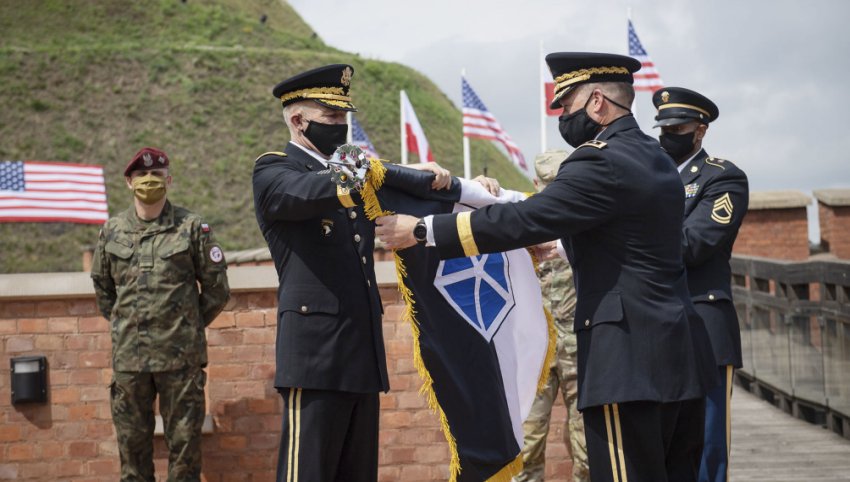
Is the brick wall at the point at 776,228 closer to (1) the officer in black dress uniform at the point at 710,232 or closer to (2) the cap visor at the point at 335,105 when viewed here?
(1) the officer in black dress uniform at the point at 710,232

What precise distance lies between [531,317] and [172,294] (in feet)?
7.90

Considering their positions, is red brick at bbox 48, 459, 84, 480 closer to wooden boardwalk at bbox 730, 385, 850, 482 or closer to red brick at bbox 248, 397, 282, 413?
red brick at bbox 248, 397, 282, 413

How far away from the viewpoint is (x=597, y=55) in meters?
4.45

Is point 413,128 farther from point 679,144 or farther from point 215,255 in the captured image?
point 679,144

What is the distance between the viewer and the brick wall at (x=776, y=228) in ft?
54.0

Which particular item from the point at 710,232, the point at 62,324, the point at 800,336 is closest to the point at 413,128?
the point at 800,336

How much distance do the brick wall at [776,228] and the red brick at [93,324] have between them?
11239 millimetres

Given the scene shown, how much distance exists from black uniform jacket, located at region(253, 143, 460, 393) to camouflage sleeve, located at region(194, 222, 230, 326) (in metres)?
1.88

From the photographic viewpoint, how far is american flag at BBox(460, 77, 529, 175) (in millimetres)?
24719

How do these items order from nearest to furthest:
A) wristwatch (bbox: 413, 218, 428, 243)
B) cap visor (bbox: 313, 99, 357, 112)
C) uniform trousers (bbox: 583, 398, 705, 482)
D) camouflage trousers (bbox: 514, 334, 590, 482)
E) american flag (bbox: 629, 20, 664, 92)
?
uniform trousers (bbox: 583, 398, 705, 482)
wristwatch (bbox: 413, 218, 428, 243)
cap visor (bbox: 313, 99, 357, 112)
camouflage trousers (bbox: 514, 334, 590, 482)
american flag (bbox: 629, 20, 664, 92)

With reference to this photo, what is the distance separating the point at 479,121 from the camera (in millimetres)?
24922

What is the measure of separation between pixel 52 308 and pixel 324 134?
333 centimetres

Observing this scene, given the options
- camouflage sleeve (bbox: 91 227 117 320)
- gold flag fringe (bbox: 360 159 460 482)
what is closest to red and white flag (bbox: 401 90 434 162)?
camouflage sleeve (bbox: 91 227 117 320)

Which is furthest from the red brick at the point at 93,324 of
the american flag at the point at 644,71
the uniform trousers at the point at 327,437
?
the american flag at the point at 644,71
